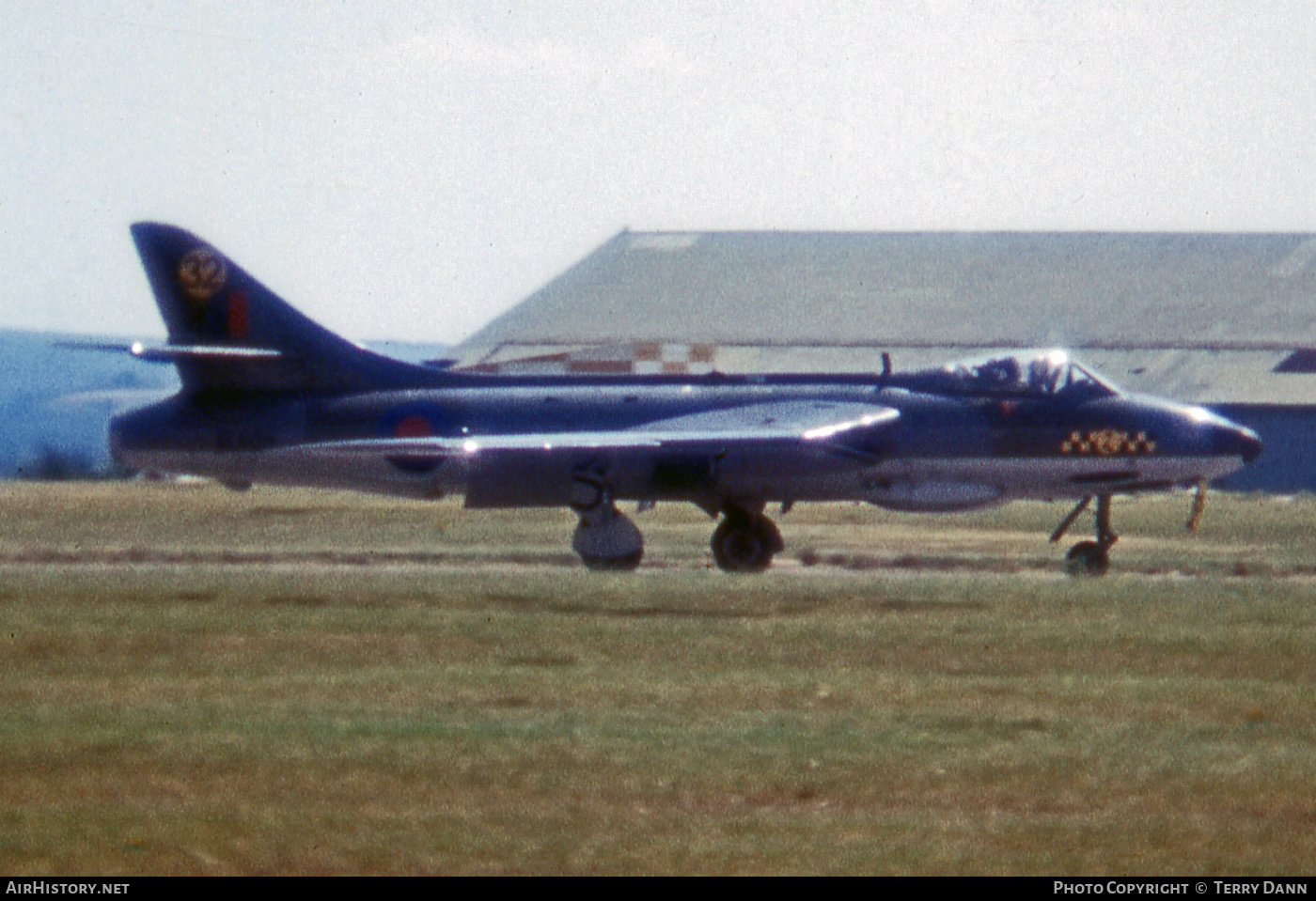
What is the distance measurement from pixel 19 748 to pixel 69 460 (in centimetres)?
5057

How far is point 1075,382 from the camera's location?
89.5 ft

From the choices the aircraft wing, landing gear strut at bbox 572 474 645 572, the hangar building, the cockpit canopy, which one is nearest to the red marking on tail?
the aircraft wing

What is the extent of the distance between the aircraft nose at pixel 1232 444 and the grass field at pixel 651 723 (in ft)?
6.43

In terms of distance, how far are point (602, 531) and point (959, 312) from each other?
143 ft

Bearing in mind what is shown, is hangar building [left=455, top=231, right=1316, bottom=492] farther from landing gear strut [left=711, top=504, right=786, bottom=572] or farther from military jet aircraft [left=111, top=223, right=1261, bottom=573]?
landing gear strut [left=711, top=504, right=786, bottom=572]

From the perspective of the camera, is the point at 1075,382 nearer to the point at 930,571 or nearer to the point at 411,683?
the point at 930,571

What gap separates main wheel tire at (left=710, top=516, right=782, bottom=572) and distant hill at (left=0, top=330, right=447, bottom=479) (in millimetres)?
8284

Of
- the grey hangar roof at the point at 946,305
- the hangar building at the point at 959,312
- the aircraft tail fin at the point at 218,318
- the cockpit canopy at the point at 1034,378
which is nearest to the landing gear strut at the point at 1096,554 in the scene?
the cockpit canopy at the point at 1034,378

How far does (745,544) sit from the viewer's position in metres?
27.3

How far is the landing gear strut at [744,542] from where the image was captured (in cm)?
2728

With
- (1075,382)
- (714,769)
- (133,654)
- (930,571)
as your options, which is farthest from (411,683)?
(1075,382)

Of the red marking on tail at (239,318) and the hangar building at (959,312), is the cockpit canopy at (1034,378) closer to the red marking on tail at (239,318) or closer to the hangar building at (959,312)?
the red marking on tail at (239,318)

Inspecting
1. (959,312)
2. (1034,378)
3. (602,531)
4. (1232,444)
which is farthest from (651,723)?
(959,312)
